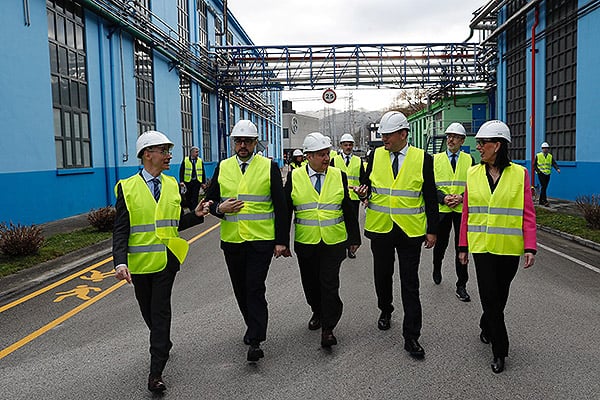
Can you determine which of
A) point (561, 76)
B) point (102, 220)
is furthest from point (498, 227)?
point (561, 76)

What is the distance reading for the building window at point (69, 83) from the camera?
14.8 metres

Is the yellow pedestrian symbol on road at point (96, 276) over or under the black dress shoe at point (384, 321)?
under

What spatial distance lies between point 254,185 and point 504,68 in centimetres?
2192

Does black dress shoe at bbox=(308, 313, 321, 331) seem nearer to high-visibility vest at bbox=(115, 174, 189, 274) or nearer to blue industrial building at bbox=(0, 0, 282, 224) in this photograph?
high-visibility vest at bbox=(115, 174, 189, 274)

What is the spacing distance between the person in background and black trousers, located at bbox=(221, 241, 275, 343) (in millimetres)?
1783

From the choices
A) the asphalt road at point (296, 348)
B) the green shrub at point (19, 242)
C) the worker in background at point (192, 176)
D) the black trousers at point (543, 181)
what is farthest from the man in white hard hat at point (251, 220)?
the black trousers at point (543, 181)

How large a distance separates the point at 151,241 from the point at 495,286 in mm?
2770

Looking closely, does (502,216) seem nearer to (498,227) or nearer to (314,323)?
(498,227)

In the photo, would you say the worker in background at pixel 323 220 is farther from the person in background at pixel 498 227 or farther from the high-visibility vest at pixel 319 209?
the person in background at pixel 498 227

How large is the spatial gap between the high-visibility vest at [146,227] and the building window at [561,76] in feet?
53.6

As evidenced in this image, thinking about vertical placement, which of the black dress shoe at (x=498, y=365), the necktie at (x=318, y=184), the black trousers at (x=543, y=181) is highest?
the necktie at (x=318, y=184)

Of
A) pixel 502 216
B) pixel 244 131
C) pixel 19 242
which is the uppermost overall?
pixel 244 131

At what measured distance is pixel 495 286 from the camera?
14.8 ft

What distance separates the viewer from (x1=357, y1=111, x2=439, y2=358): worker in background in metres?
5.04
